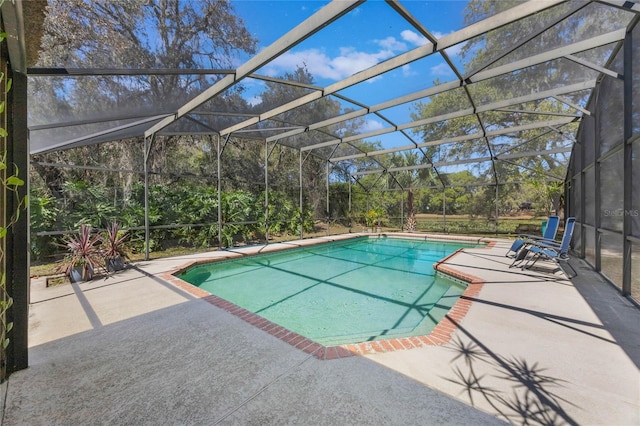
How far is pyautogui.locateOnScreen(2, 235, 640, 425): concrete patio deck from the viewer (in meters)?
1.71

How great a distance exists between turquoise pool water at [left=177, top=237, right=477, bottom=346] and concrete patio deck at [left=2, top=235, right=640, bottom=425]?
1.00m

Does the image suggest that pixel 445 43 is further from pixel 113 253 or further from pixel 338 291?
pixel 113 253

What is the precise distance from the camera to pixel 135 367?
223cm

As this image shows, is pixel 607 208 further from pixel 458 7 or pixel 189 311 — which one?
pixel 189 311

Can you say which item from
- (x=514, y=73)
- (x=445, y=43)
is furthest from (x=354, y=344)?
(x=514, y=73)

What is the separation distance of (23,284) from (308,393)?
97.4 inches

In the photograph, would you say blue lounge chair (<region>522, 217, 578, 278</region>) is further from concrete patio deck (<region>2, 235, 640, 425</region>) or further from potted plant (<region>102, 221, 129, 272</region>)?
potted plant (<region>102, 221, 129, 272</region>)

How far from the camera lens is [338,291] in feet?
17.2

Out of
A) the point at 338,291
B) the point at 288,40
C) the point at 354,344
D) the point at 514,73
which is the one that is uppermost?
the point at 514,73

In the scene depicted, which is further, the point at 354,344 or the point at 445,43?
the point at 445,43

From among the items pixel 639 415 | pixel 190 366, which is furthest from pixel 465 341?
pixel 190 366

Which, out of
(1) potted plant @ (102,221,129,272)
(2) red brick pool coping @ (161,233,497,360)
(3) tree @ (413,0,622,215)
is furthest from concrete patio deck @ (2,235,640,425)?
(3) tree @ (413,0,622,215)

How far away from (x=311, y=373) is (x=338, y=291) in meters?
3.17

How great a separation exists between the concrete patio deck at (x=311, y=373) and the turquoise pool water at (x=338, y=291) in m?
1.00
